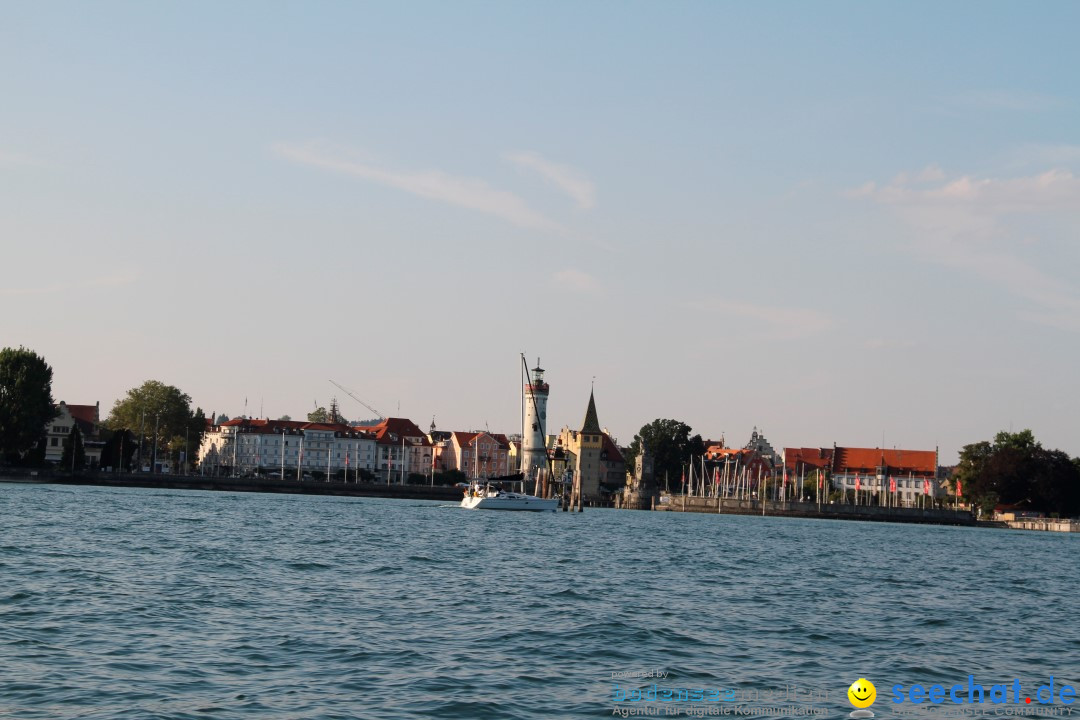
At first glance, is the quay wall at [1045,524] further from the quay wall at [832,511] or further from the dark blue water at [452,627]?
the dark blue water at [452,627]

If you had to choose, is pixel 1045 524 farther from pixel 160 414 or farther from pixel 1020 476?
pixel 160 414

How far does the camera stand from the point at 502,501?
12469 centimetres

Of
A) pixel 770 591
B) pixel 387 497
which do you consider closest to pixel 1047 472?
pixel 387 497

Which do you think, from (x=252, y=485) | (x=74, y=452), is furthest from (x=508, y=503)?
(x=74, y=452)

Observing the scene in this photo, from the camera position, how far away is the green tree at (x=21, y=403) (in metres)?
136

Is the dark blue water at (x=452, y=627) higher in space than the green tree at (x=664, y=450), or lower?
lower

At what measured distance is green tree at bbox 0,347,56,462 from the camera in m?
136

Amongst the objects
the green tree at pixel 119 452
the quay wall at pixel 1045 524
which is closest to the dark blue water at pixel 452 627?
the quay wall at pixel 1045 524

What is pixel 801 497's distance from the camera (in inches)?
7023

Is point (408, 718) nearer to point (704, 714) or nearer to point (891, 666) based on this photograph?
point (704, 714)

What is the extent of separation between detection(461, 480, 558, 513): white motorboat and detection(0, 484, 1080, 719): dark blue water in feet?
229

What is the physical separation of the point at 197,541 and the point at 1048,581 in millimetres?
35748

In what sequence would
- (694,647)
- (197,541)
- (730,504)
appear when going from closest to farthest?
1. (694,647)
2. (197,541)
3. (730,504)

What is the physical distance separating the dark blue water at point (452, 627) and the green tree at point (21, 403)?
89.6 metres
